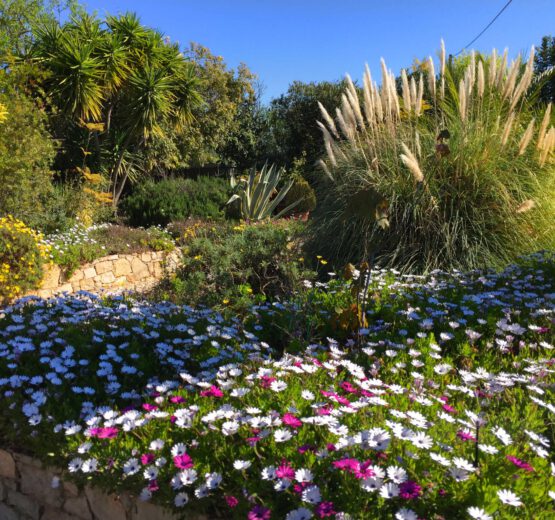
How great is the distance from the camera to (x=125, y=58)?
11672 mm

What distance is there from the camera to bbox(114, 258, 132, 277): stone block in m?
7.73

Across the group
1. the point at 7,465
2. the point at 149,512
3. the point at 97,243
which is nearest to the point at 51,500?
the point at 7,465

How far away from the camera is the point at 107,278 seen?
7.61 metres

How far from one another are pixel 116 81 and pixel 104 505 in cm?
1087

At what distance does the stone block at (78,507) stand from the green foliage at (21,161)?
6440 millimetres

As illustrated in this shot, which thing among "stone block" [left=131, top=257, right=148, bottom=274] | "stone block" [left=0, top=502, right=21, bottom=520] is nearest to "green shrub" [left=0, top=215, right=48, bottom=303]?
"stone block" [left=131, top=257, right=148, bottom=274]

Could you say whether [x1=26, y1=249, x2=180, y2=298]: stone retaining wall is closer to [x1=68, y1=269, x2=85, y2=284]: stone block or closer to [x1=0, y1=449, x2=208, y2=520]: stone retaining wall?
[x1=68, y1=269, x2=85, y2=284]: stone block

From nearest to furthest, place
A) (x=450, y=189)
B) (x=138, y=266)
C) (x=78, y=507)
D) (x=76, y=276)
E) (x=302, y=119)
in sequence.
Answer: (x=78, y=507), (x=450, y=189), (x=76, y=276), (x=138, y=266), (x=302, y=119)

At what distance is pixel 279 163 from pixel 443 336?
14.4 m

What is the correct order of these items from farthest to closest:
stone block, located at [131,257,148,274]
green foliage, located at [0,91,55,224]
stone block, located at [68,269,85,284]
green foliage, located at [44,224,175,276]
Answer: stone block, located at [131,257,148,274]
green foliage, located at [0,91,55,224]
stone block, located at [68,269,85,284]
green foliage, located at [44,224,175,276]

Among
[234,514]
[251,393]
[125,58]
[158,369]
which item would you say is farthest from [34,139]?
[234,514]

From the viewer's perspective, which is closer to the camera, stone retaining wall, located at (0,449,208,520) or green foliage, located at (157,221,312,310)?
stone retaining wall, located at (0,449,208,520)

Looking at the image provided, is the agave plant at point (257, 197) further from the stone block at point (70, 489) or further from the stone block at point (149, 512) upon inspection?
the stone block at point (149, 512)

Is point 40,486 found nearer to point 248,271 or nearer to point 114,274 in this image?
point 248,271
